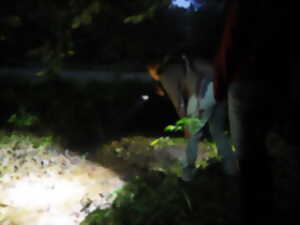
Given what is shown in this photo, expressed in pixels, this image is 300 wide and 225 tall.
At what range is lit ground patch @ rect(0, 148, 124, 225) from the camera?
142 inches

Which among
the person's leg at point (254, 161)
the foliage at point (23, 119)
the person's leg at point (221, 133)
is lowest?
the person's leg at point (254, 161)

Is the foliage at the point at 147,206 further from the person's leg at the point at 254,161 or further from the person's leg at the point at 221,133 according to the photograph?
the person's leg at the point at 254,161

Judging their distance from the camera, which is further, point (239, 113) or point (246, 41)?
point (239, 113)

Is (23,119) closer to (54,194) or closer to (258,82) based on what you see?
(54,194)

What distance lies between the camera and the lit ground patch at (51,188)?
3613 millimetres

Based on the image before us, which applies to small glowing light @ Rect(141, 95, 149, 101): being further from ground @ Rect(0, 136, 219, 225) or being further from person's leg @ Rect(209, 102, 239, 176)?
person's leg @ Rect(209, 102, 239, 176)

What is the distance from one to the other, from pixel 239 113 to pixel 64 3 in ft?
8.05

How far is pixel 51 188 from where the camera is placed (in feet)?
14.6

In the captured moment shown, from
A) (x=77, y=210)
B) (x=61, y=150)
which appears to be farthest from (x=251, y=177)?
(x=61, y=150)

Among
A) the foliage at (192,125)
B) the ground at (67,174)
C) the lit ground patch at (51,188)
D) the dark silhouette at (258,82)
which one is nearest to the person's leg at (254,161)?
the dark silhouette at (258,82)

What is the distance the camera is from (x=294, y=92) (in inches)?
67.7

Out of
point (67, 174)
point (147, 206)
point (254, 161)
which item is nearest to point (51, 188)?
point (67, 174)

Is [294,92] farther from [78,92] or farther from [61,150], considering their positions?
[78,92]

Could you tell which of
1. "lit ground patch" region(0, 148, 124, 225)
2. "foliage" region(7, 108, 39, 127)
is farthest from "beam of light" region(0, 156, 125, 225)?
"foliage" region(7, 108, 39, 127)
